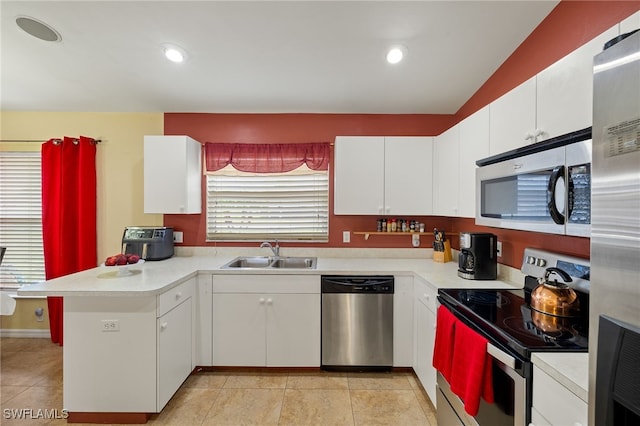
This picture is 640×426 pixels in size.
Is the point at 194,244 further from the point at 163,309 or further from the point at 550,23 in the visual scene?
the point at 550,23

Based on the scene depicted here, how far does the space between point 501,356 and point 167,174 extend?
287 centimetres

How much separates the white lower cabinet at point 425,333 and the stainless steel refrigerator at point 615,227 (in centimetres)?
135

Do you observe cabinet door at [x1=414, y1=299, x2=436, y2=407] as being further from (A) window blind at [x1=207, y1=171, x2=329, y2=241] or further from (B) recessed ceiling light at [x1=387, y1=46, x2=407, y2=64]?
(B) recessed ceiling light at [x1=387, y1=46, x2=407, y2=64]

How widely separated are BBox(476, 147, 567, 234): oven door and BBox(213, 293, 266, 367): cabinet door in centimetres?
183

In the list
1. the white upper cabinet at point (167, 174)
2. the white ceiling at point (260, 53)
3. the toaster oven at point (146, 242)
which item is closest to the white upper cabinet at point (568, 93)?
the white ceiling at point (260, 53)

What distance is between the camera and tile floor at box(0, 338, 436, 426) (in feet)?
6.43

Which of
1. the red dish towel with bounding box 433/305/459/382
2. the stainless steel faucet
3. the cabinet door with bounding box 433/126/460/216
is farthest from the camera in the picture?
the stainless steel faucet

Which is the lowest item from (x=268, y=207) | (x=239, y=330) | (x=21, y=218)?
(x=239, y=330)

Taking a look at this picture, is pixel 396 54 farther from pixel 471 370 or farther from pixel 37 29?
pixel 37 29

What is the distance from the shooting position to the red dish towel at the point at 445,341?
5.01 ft

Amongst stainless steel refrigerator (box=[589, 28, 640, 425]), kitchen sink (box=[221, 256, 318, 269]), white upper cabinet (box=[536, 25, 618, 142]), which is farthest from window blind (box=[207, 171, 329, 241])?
stainless steel refrigerator (box=[589, 28, 640, 425])

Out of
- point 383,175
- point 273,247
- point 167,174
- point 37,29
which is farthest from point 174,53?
point 383,175

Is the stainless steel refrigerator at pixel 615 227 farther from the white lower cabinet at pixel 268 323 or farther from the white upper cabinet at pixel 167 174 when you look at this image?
the white upper cabinet at pixel 167 174

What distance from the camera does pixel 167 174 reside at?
275 centimetres
